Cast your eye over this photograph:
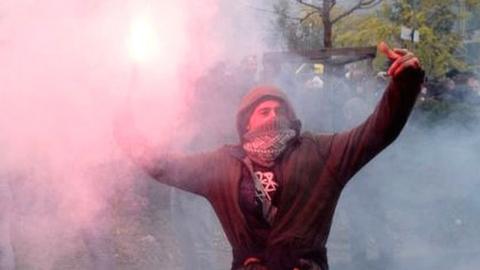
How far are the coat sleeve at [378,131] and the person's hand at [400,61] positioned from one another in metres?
0.01

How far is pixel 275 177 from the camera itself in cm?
271

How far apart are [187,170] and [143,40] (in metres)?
0.89

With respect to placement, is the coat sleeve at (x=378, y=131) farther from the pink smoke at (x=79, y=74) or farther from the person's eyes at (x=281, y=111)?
the pink smoke at (x=79, y=74)

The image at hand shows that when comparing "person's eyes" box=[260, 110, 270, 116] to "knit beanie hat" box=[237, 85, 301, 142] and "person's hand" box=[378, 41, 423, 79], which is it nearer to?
"knit beanie hat" box=[237, 85, 301, 142]

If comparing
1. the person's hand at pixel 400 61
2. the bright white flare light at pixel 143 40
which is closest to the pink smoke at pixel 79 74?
the bright white flare light at pixel 143 40

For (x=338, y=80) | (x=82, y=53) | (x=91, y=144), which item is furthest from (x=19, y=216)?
(x=338, y=80)

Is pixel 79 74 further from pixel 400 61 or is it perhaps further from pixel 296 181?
pixel 400 61

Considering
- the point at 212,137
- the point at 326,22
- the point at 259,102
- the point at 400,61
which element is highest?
the point at 400,61

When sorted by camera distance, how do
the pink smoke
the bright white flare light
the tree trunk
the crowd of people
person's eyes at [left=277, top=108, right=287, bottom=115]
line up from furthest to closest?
the tree trunk < the crowd of people < the pink smoke < the bright white flare light < person's eyes at [left=277, top=108, right=287, bottom=115]

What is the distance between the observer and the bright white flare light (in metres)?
3.31

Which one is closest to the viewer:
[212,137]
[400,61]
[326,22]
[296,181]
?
[400,61]

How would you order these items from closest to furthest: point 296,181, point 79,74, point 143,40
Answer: point 296,181 < point 143,40 < point 79,74

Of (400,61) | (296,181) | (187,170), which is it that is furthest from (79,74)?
(400,61)

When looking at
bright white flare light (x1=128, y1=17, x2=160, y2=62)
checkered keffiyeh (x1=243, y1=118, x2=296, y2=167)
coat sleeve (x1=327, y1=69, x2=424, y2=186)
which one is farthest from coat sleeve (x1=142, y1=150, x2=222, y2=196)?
bright white flare light (x1=128, y1=17, x2=160, y2=62)
